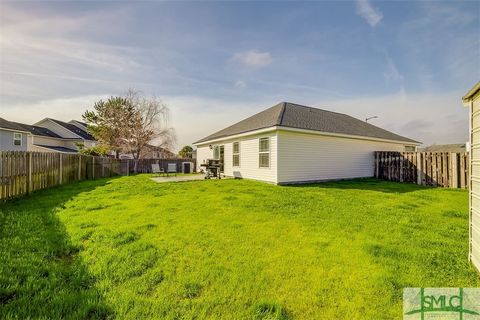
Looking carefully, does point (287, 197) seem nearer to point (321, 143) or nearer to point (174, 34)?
point (321, 143)

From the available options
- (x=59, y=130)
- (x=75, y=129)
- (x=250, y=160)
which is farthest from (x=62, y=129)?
(x=250, y=160)

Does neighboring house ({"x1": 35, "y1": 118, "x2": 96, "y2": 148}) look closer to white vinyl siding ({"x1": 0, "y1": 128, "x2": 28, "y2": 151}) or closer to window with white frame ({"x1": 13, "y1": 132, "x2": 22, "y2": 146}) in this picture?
white vinyl siding ({"x1": 0, "y1": 128, "x2": 28, "y2": 151})

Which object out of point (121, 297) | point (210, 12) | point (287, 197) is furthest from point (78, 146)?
point (121, 297)

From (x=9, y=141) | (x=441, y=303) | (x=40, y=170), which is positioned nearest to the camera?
(x=441, y=303)

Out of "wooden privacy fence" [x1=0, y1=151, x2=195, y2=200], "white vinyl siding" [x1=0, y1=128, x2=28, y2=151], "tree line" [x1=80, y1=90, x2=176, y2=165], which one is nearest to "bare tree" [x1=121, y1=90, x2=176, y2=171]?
"tree line" [x1=80, y1=90, x2=176, y2=165]

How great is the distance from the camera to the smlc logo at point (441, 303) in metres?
2.13

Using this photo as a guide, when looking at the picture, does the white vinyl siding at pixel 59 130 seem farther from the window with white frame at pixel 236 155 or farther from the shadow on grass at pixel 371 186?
the shadow on grass at pixel 371 186

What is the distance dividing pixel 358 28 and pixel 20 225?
1234cm

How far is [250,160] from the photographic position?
12.9m

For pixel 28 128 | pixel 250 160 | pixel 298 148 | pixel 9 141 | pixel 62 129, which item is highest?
pixel 62 129

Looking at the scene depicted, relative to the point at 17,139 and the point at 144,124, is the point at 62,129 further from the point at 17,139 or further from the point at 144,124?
the point at 144,124

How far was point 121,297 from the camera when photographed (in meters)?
2.33

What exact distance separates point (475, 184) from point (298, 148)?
328 inches

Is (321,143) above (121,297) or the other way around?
above
